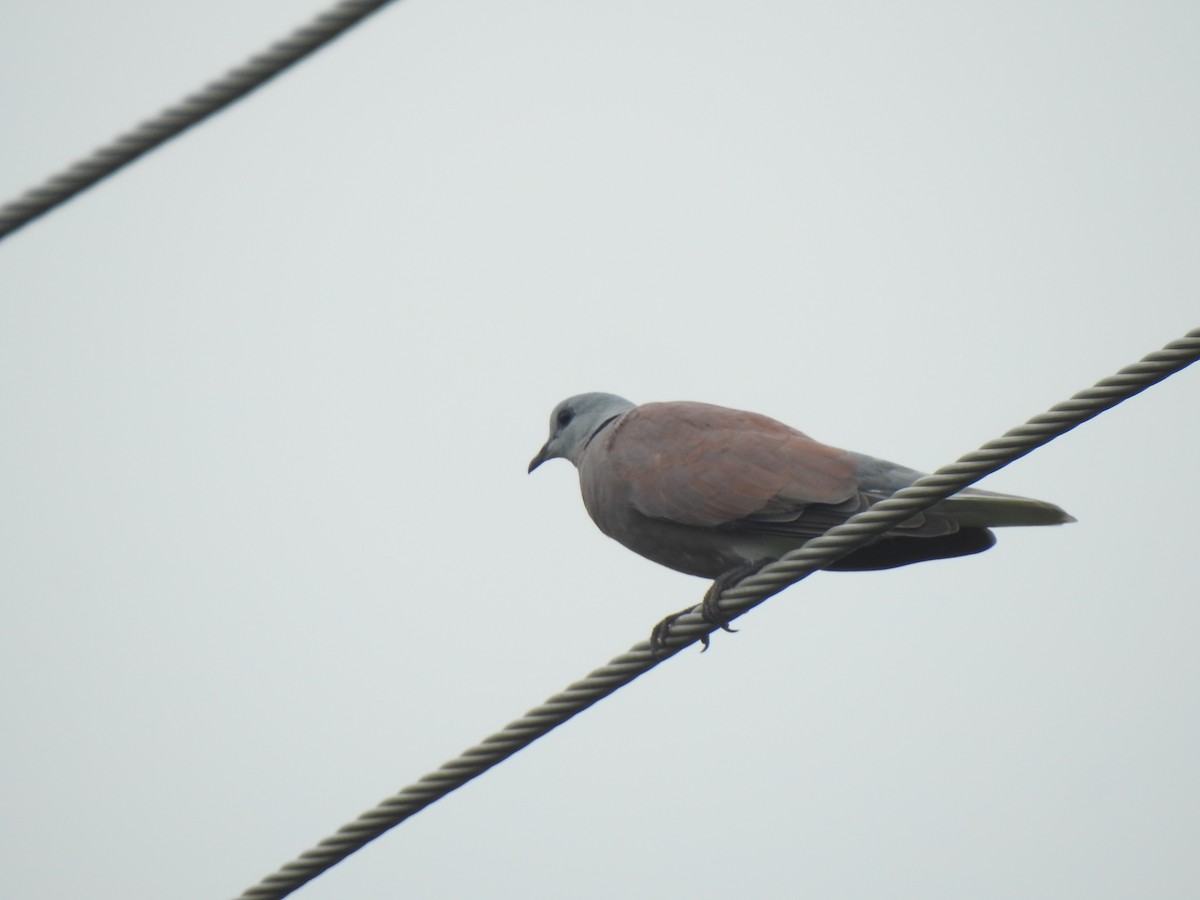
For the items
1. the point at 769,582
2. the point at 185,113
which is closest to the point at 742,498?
the point at 769,582

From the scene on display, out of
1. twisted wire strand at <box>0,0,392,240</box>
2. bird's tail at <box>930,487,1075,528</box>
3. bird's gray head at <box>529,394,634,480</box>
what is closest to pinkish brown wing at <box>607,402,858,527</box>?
bird's tail at <box>930,487,1075,528</box>

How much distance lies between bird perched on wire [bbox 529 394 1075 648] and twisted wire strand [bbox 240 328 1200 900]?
37.2 inches

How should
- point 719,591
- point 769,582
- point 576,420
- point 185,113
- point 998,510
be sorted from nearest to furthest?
1. point 185,113
2. point 769,582
3. point 998,510
4. point 719,591
5. point 576,420

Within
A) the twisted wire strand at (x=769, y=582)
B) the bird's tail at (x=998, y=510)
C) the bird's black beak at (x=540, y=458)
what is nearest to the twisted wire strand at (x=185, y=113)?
the twisted wire strand at (x=769, y=582)

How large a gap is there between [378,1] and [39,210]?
0.81 metres

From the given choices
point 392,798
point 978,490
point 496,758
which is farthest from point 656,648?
point 978,490

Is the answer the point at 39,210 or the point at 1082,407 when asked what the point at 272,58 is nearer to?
the point at 39,210

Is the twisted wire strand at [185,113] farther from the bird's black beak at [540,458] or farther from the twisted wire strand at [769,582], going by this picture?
the bird's black beak at [540,458]

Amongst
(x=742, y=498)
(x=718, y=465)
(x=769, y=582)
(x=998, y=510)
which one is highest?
(x=718, y=465)

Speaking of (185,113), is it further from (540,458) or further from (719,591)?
(540,458)

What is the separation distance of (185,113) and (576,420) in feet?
12.1

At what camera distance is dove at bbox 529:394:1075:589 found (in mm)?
4203

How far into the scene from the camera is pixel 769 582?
338 centimetres

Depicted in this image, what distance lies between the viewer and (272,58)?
256cm
